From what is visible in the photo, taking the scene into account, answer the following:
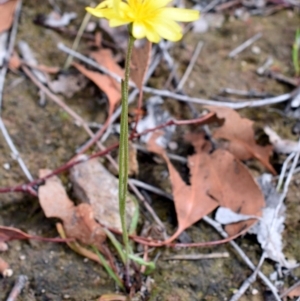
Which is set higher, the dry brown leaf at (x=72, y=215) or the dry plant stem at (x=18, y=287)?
the dry brown leaf at (x=72, y=215)

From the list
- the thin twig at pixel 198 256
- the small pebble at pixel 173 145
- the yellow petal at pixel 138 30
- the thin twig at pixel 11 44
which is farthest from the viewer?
the thin twig at pixel 11 44

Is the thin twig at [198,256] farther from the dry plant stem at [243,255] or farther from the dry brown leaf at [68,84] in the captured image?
the dry brown leaf at [68,84]

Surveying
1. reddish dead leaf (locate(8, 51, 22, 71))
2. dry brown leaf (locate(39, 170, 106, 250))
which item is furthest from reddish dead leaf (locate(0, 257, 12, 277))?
reddish dead leaf (locate(8, 51, 22, 71))

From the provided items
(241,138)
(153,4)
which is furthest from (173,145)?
(153,4)

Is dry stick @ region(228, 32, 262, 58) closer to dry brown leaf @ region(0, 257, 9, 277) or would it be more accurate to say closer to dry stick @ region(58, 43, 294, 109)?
dry stick @ region(58, 43, 294, 109)

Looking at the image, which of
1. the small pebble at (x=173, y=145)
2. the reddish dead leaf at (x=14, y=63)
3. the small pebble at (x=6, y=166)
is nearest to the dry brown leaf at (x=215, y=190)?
the small pebble at (x=173, y=145)

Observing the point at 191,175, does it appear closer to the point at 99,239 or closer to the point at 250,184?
the point at 250,184

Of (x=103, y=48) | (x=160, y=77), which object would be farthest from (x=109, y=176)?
(x=103, y=48)
